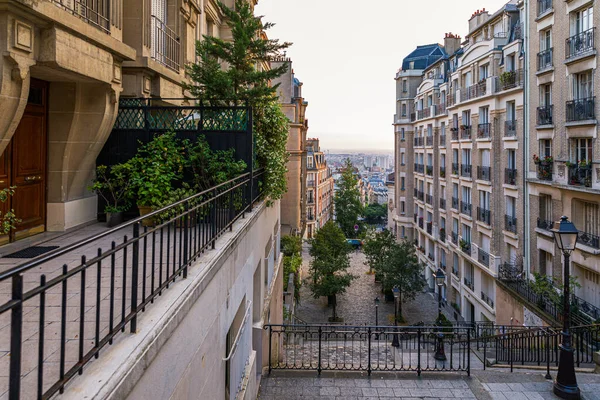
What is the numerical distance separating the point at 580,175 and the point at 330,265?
56.8 ft

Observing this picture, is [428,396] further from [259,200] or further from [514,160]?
[514,160]

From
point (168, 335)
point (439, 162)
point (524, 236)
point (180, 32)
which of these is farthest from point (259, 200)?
point (439, 162)

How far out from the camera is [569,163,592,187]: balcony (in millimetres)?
18016

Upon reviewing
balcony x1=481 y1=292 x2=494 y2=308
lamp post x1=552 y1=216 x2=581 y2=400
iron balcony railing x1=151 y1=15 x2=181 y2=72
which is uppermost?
iron balcony railing x1=151 y1=15 x2=181 y2=72

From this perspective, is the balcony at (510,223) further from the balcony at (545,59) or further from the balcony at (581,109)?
the balcony at (545,59)

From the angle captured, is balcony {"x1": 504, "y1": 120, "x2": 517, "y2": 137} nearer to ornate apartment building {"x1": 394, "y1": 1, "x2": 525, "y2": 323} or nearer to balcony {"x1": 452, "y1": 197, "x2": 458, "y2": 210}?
ornate apartment building {"x1": 394, "y1": 1, "x2": 525, "y2": 323}

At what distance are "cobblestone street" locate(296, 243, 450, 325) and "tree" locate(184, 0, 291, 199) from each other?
19302mm

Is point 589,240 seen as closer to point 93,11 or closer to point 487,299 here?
point 487,299

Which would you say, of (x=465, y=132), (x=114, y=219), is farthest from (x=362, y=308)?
(x=114, y=219)

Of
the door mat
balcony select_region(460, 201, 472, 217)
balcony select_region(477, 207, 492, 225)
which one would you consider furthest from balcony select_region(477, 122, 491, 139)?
the door mat

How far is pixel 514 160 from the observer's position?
25109 millimetres

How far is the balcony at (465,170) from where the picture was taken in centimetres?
3033

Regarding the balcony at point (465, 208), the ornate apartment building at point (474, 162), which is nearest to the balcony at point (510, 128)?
the ornate apartment building at point (474, 162)

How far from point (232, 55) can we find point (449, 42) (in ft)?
122
